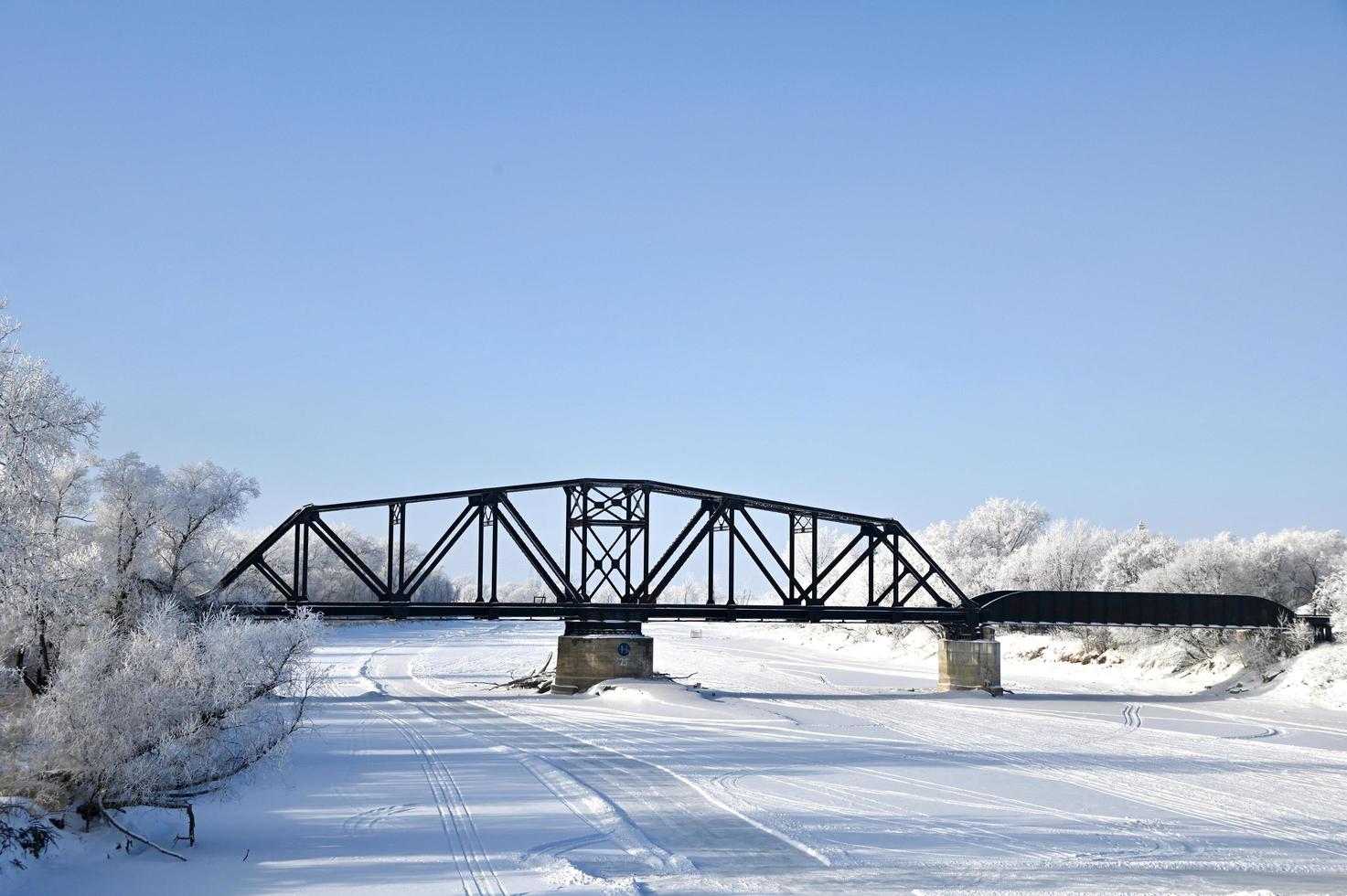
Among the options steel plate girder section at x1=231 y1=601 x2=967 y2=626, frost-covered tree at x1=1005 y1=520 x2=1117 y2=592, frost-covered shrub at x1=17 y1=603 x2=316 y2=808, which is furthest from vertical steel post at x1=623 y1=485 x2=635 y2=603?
frost-covered tree at x1=1005 y1=520 x2=1117 y2=592

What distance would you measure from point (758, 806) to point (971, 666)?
36.6m

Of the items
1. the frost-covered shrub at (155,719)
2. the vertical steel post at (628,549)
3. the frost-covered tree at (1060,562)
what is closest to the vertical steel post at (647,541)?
the vertical steel post at (628,549)

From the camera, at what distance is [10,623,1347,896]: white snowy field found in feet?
53.8

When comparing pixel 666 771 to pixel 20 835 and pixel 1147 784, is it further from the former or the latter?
pixel 20 835

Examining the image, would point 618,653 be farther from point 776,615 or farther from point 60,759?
point 60,759

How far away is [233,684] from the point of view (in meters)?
21.5

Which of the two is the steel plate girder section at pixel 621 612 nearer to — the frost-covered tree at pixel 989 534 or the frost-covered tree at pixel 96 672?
the frost-covered tree at pixel 96 672

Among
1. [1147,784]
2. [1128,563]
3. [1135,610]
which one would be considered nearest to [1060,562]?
[1128,563]

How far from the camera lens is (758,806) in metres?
21.7

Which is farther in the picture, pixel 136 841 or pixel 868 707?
pixel 868 707

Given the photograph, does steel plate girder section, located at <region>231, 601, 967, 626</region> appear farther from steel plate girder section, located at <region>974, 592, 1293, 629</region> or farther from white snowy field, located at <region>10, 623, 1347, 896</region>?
white snowy field, located at <region>10, 623, 1347, 896</region>

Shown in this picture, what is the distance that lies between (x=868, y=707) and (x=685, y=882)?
32.0 metres

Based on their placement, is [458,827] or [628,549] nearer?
[458,827]

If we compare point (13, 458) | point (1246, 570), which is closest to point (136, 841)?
point (13, 458)
